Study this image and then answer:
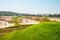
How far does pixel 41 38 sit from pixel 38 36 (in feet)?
0.98

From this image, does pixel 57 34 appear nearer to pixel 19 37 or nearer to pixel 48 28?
pixel 48 28

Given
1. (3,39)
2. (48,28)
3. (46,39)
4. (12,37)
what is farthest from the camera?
(3,39)

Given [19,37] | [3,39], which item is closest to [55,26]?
[19,37]

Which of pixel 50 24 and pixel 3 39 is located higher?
pixel 50 24

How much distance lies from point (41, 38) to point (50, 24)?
1.67 metres

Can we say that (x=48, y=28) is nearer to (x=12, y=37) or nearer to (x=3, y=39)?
(x=12, y=37)

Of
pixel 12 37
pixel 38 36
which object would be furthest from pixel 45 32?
pixel 12 37

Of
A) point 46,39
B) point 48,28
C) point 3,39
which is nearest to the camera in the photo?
point 46,39

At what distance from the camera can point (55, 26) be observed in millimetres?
12797

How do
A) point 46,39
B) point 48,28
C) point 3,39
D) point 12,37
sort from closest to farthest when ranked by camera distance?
point 46,39
point 48,28
point 12,37
point 3,39

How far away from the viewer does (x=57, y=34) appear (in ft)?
38.9

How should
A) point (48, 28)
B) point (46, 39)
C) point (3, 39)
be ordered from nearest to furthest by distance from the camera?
1. point (46, 39)
2. point (48, 28)
3. point (3, 39)

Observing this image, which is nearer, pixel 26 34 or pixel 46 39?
pixel 46 39

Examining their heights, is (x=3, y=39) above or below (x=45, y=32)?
below
